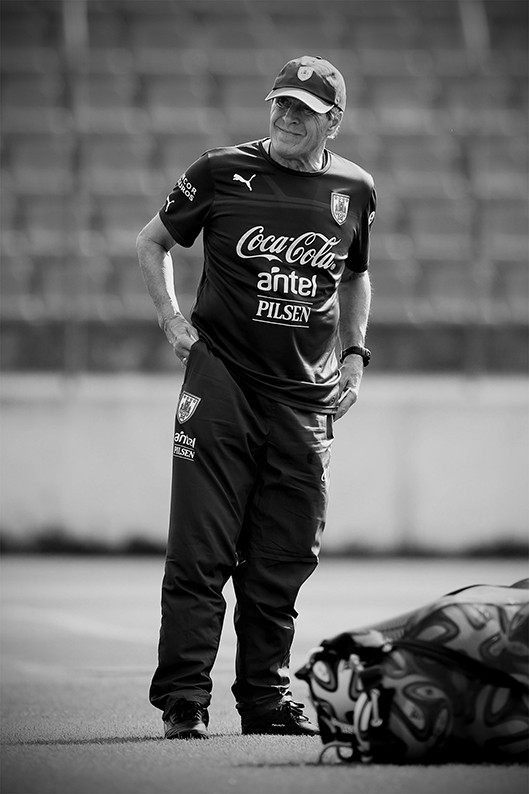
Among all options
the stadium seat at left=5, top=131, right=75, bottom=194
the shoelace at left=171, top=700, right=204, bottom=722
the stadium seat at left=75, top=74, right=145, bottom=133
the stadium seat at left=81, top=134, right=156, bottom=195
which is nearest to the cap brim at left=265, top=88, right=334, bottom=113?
the shoelace at left=171, top=700, right=204, bottom=722

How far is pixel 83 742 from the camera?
158 inches

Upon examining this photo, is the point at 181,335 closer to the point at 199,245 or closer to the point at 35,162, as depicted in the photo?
the point at 199,245

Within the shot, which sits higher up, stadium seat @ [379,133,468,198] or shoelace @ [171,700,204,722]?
stadium seat @ [379,133,468,198]

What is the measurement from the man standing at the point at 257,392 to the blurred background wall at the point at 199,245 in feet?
18.4

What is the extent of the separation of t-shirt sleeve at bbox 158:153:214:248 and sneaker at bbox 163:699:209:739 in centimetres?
134

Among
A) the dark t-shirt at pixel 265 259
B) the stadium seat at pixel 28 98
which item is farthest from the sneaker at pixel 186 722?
the stadium seat at pixel 28 98

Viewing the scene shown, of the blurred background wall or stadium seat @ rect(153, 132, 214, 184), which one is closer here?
the blurred background wall

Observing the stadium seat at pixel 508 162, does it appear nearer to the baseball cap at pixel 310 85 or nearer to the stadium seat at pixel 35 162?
the stadium seat at pixel 35 162

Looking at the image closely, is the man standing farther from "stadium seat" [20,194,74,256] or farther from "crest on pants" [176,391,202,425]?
A: "stadium seat" [20,194,74,256]

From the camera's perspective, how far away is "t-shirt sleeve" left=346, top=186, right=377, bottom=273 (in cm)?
448

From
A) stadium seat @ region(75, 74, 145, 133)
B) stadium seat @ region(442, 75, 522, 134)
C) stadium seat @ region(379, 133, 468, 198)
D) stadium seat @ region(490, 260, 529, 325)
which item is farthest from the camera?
stadium seat @ region(442, 75, 522, 134)

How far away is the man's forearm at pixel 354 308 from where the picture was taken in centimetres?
465

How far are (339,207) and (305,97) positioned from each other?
37 centimetres

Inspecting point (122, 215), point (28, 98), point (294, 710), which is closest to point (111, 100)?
point (28, 98)
